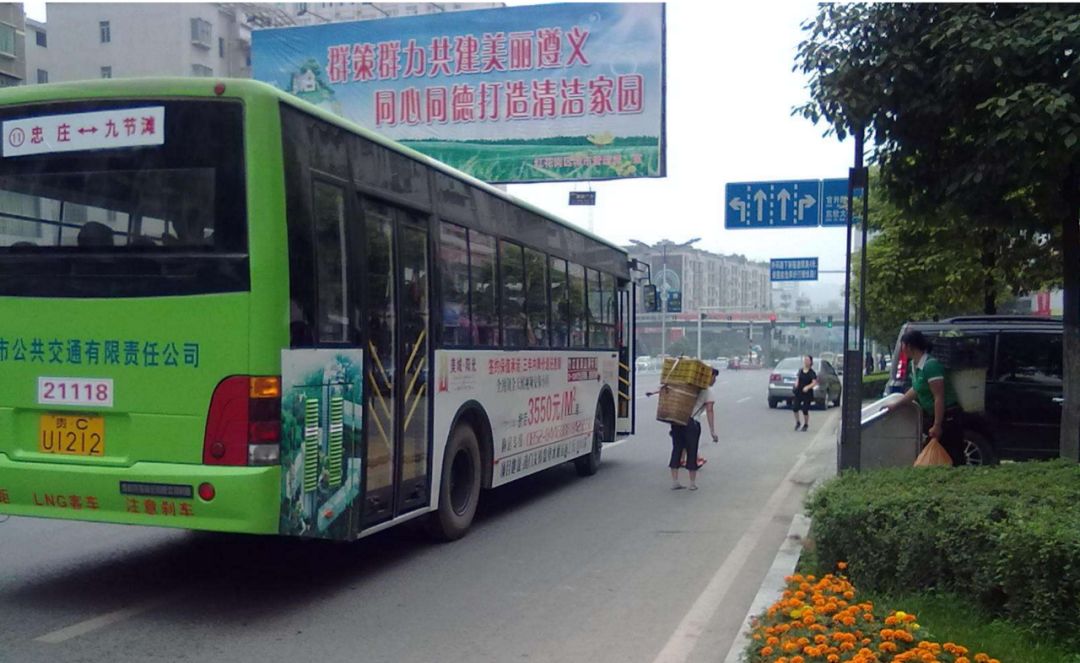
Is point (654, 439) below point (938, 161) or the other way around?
below

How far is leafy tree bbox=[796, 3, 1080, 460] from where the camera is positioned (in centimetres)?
764

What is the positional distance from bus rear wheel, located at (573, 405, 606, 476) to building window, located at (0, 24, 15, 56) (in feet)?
89.7

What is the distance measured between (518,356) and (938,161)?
4380 millimetres

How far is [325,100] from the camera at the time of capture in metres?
20.3

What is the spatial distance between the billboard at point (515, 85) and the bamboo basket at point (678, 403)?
7.19 meters

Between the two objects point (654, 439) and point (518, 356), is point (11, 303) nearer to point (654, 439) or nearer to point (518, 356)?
point (518, 356)

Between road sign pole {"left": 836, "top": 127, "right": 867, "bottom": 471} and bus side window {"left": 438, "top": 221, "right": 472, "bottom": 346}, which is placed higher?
bus side window {"left": 438, "top": 221, "right": 472, "bottom": 346}

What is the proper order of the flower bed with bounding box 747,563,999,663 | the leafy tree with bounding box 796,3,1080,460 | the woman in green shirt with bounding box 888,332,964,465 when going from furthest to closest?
1. the woman in green shirt with bounding box 888,332,964,465
2. the leafy tree with bounding box 796,3,1080,460
3. the flower bed with bounding box 747,563,999,663

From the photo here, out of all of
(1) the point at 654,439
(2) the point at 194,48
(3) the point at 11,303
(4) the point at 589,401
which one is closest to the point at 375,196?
(3) the point at 11,303

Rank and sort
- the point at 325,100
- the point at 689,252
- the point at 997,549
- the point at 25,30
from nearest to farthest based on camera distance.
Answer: the point at 997,549, the point at 325,100, the point at 25,30, the point at 689,252

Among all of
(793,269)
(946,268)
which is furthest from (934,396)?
(793,269)

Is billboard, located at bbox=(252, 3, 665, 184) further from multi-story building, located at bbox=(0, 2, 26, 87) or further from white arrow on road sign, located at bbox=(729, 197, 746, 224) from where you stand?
multi-story building, located at bbox=(0, 2, 26, 87)

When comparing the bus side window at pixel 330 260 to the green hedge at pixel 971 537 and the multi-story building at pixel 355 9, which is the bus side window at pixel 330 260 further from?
the multi-story building at pixel 355 9

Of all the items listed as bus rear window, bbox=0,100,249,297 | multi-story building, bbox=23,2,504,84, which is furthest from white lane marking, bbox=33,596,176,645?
multi-story building, bbox=23,2,504,84
